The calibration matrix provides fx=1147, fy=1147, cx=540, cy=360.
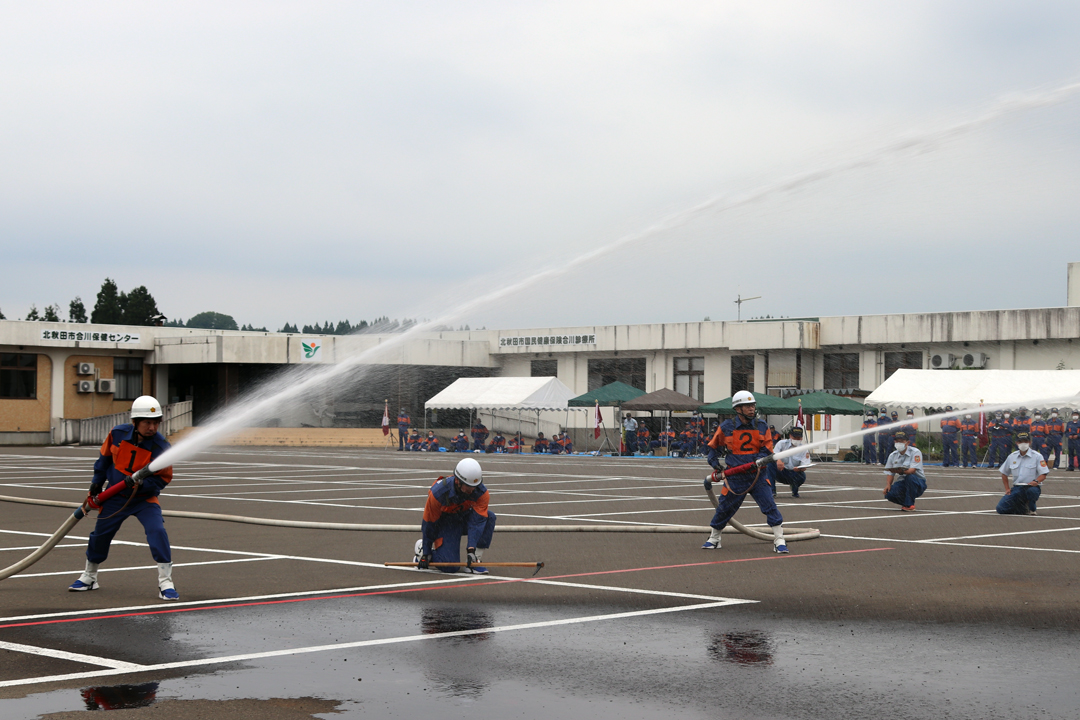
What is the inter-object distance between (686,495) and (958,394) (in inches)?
676

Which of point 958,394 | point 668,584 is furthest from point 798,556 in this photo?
point 958,394

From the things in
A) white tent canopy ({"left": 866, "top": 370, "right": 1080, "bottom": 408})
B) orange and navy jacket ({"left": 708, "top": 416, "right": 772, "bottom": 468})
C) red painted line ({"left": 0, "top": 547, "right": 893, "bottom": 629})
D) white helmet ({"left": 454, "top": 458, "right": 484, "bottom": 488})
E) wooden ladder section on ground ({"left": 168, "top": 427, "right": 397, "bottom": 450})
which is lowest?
wooden ladder section on ground ({"left": 168, "top": 427, "right": 397, "bottom": 450})

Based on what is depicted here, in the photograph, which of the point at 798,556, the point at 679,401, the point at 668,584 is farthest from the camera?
the point at 679,401

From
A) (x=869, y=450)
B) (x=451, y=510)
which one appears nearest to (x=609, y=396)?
(x=869, y=450)

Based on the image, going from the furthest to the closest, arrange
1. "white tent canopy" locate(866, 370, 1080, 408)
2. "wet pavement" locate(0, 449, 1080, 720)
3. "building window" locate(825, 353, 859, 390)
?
"building window" locate(825, 353, 859, 390), "white tent canopy" locate(866, 370, 1080, 408), "wet pavement" locate(0, 449, 1080, 720)

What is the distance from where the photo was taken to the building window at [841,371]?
2138 inches

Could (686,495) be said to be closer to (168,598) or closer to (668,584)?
(668,584)

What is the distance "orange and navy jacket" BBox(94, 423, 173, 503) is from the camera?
411 inches

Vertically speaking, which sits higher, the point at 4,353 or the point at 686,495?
the point at 4,353

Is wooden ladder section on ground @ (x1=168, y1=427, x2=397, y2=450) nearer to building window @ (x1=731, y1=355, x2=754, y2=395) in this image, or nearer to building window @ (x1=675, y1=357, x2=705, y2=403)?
building window @ (x1=675, y1=357, x2=705, y2=403)

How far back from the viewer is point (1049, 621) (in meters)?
9.05

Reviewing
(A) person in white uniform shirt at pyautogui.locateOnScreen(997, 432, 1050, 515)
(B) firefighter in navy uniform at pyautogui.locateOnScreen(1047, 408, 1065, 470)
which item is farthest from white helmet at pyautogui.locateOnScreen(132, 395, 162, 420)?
(B) firefighter in navy uniform at pyautogui.locateOnScreen(1047, 408, 1065, 470)

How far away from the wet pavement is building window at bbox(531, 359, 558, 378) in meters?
47.8

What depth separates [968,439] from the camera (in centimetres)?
3872
